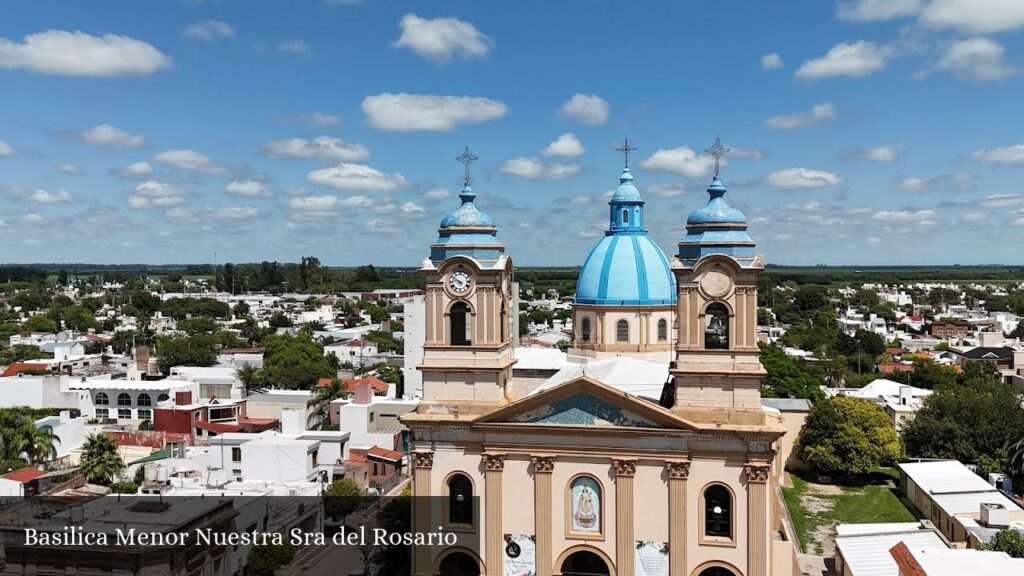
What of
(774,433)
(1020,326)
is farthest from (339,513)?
(1020,326)

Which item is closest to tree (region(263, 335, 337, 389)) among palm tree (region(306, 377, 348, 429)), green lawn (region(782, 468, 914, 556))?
palm tree (region(306, 377, 348, 429))

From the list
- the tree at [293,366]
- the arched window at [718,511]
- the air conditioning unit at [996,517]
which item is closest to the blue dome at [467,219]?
the arched window at [718,511]

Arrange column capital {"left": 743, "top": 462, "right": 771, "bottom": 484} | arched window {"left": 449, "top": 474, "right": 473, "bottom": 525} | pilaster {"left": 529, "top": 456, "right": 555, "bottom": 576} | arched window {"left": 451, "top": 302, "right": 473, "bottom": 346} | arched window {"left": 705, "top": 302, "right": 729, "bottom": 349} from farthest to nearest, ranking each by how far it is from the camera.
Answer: arched window {"left": 451, "top": 302, "right": 473, "bottom": 346} < arched window {"left": 449, "top": 474, "right": 473, "bottom": 525} < pilaster {"left": 529, "top": 456, "right": 555, "bottom": 576} < arched window {"left": 705, "top": 302, "right": 729, "bottom": 349} < column capital {"left": 743, "top": 462, "right": 771, "bottom": 484}

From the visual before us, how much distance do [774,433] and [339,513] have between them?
2151cm

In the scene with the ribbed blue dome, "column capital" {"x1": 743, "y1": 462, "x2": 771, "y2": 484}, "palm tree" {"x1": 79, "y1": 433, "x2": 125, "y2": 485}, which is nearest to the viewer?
"column capital" {"x1": 743, "y1": 462, "x2": 771, "y2": 484}

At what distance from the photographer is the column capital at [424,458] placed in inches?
1082

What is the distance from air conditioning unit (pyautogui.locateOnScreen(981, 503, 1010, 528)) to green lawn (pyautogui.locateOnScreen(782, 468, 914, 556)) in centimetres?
592

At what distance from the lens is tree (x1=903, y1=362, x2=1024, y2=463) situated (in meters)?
46.1

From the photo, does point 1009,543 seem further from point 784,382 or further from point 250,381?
point 250,381

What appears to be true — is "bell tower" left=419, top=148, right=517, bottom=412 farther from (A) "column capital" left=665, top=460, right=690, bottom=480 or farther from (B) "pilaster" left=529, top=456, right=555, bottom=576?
(A) "column capital" left=665, top=460, right=690, bottom=480

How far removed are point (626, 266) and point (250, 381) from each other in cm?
4294

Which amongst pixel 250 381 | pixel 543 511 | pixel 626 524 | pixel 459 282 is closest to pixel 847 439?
pixel 626 524

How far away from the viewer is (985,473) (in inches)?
1718

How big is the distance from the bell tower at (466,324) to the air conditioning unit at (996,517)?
20.1 meters
